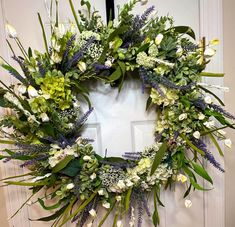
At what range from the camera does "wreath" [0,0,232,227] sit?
0.86 meters

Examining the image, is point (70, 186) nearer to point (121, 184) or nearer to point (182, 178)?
point (121, 184)

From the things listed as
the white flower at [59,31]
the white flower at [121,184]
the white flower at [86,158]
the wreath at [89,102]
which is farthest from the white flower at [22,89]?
the white flower at [121,184]

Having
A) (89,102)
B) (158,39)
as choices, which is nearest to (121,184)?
(89,102)

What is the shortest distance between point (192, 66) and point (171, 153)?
1.09 feet

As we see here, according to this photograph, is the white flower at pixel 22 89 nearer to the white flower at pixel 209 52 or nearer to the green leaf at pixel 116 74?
the green leaf at pixel 116 74

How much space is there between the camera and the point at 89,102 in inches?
36.0

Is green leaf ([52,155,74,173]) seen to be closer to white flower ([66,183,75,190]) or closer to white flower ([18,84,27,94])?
white flower ([66,183,75,190])

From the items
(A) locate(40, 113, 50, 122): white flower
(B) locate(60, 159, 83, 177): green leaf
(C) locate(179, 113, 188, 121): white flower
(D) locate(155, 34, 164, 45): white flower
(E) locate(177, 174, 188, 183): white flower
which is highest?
(D) locate(155, 34, 164, 45): white flower

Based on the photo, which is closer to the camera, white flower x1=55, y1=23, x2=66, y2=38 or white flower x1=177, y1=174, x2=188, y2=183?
white flower x1=55, y1=23, x2=66, y2=38

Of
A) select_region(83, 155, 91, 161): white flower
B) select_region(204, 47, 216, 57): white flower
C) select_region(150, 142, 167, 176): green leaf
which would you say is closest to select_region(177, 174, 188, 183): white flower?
select_region(150, 142, 167, 176): green leaf

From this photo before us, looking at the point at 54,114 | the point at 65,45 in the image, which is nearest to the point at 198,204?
the point at 54,114

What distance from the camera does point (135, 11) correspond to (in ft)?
3.40

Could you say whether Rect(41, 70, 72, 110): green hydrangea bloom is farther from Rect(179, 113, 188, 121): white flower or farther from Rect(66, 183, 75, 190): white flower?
Rect(179, 113, 188, 121): white flower

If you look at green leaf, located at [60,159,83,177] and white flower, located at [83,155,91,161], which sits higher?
white flower, located at [83,155,91,161]
